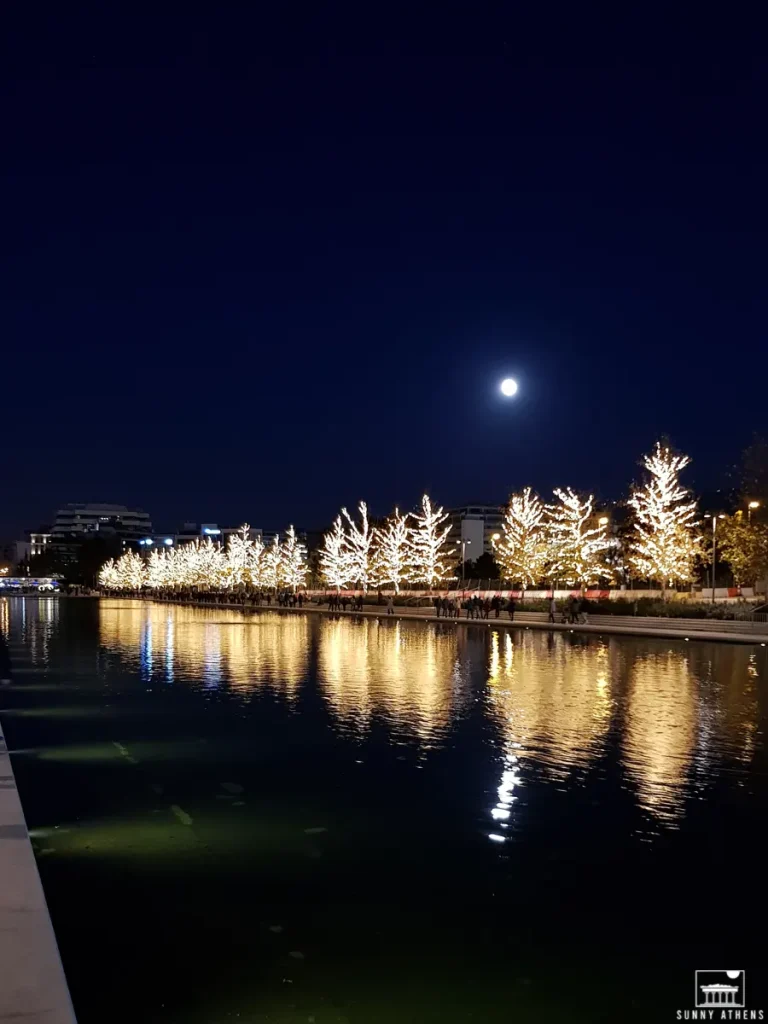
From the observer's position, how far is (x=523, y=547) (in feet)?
200

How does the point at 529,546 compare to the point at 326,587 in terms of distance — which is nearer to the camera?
the point at 529,546

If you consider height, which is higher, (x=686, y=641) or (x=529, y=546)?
(x=529, y=546)

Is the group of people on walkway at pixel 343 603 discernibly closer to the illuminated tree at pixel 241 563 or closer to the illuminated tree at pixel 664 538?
the illuminated tree at pixel 664 538

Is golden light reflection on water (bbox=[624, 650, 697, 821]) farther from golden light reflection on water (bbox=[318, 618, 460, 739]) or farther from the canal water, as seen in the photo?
golden light reflection on water (bbox=[318, 618, 460, 739])

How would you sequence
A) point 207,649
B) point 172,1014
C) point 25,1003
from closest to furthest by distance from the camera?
point 25,1003 → point 172,1014 → point 207,649

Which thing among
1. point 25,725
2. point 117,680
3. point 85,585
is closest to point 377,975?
point 25,725

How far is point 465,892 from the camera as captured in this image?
7.41m

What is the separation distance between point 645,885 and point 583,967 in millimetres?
1695

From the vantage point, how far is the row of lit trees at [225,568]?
93.1 m

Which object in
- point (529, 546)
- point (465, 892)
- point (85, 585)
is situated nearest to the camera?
point (465, 892)

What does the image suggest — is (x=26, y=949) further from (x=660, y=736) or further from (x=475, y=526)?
(x=475, y=526)

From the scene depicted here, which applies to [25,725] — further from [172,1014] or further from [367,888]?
[172,1014]

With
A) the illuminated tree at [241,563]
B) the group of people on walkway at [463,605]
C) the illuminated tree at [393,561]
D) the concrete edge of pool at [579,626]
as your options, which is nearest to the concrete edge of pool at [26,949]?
the concrete edge of pool at [579,626]

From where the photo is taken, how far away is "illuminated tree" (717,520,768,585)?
48959mm
